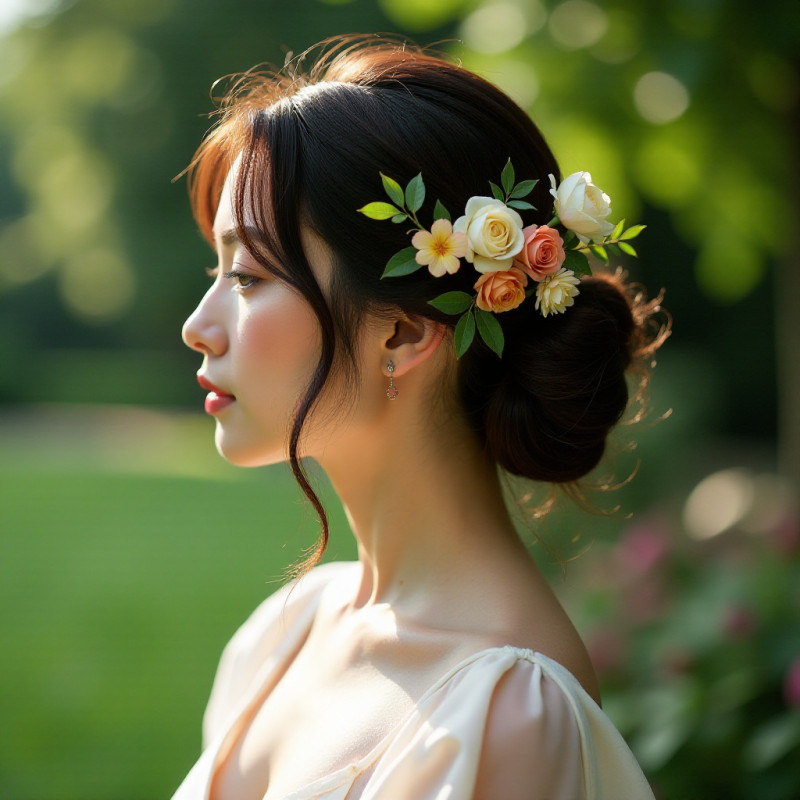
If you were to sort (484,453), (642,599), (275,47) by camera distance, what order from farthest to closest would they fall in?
(275,47) → (642,599) → (484,453)

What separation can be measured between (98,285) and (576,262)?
16.1 m

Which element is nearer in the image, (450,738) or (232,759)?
(450,738)

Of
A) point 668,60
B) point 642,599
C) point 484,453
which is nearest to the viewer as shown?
point 484,453

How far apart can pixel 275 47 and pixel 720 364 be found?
25.5ft

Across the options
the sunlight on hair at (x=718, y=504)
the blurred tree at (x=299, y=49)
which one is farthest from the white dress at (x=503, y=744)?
the sunlight on hair at (x=718, y=504)

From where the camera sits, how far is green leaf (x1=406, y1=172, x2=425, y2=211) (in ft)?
4.73

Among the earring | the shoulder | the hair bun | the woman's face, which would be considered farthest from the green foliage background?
the woman's face

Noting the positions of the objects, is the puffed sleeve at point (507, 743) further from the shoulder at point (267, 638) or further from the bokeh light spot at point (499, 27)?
the bokeh light spot at point (499, 27)

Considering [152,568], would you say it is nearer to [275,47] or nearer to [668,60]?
[668,60]

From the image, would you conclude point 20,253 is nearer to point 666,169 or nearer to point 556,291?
point 666,169

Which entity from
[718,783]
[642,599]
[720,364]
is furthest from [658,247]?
[718,783]

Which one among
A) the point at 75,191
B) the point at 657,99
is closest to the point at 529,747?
the point at 657,99

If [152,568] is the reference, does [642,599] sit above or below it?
above

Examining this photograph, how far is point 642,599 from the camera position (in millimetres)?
3152
